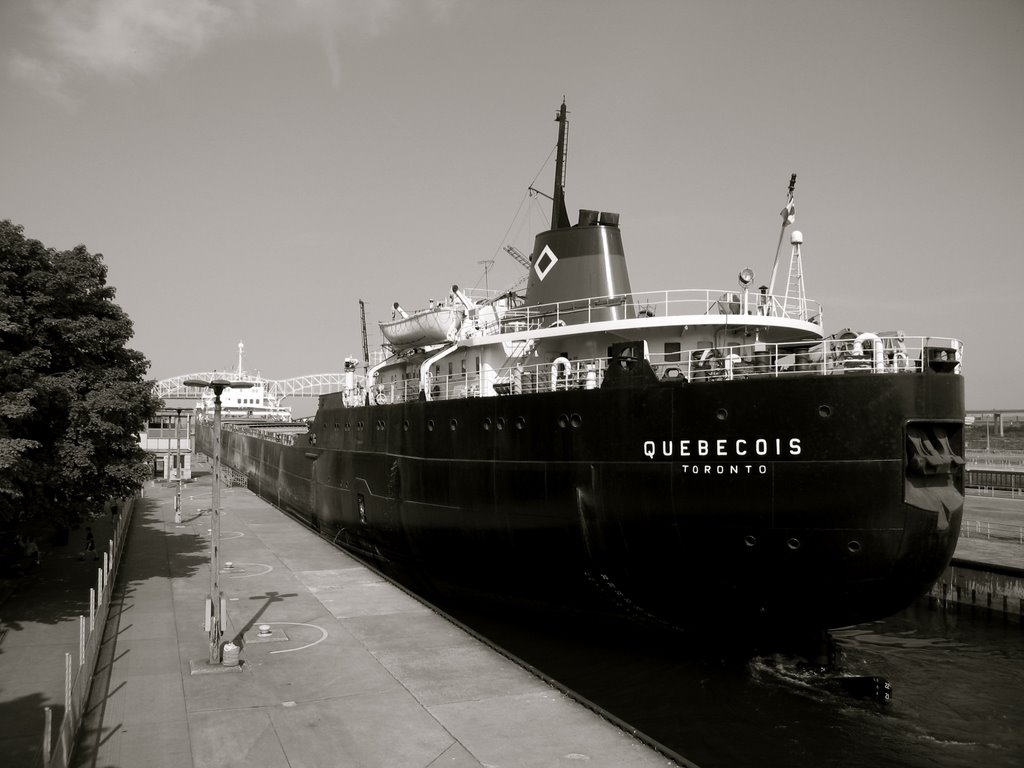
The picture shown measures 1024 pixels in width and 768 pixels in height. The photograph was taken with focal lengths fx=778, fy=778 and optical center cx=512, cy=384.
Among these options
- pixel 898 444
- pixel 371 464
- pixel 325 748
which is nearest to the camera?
pixel 325 748

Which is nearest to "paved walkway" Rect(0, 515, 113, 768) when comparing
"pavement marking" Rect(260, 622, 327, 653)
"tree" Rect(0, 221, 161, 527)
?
"tree" Rect(0, 221, 161, 527)

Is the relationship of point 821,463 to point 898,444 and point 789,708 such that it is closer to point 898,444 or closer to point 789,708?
point 898,444

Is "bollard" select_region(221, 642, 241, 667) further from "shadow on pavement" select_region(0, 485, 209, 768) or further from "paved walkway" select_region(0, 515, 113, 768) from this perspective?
"paved walkway" select_region(0, 515, 113, 768)

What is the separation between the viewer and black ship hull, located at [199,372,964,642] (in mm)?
14312

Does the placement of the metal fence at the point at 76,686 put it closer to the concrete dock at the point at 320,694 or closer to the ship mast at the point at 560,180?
the concrete dock at the point at 320,694

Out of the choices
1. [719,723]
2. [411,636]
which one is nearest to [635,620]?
[719,723]

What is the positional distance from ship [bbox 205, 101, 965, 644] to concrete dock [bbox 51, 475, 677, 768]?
9.75ft

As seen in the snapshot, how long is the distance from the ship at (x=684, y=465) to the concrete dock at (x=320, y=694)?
297 cm

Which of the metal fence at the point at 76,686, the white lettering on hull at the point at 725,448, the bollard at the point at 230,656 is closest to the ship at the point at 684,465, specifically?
the white lettering on hull at the point at 725,448

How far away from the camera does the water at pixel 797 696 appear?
13.5 m

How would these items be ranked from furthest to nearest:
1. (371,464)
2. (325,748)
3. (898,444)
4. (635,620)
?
1. (371,464)
2. (635,620)
3. (898,444)
4. (325,748)

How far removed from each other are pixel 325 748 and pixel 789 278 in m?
16.2

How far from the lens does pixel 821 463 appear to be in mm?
14359

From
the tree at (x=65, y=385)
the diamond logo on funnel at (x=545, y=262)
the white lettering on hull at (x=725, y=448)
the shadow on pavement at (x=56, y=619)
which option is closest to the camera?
the shadow on pavement at (x=56, y=619)
